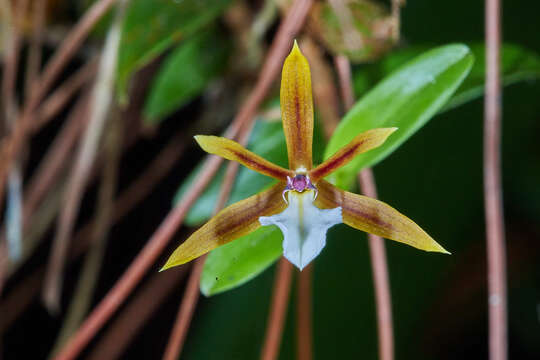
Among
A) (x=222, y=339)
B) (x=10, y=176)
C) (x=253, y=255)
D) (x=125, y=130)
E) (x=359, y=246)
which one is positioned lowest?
(x=253, y=255)

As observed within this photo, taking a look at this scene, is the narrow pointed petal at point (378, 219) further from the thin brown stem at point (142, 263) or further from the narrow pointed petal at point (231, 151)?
→ the thin brown stem at point (142, 263)

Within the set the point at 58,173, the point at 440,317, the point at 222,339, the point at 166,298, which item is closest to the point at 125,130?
the point at 58,173

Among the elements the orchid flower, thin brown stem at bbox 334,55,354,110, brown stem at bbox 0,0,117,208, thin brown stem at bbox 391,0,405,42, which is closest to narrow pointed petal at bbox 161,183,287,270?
the orchid flower

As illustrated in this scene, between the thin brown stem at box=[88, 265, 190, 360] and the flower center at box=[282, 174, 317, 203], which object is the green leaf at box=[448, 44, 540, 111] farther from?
the thin brown stem at box=[88, 265, 190, 360]

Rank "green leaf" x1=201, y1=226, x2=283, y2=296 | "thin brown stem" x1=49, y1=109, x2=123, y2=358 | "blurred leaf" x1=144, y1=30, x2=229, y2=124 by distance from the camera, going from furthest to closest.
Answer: "thin brown stem" x1=49, y1=109, x2=123, y2=358 → "blurred leaf" x1=144, y1=30, x2=229, y2=124 → "green leaf" x1=201, y1=226, x2=283, y2=296

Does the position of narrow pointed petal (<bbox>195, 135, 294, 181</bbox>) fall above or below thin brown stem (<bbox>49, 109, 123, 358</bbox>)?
below

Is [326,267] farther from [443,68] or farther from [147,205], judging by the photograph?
[443,68]
